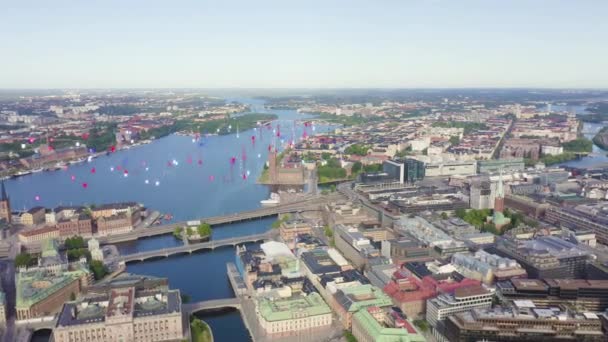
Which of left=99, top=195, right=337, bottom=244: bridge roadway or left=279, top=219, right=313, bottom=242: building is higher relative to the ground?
left=279, top=219, right=313, bottom=242: building

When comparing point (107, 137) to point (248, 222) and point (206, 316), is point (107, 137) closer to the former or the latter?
point (248, 222)

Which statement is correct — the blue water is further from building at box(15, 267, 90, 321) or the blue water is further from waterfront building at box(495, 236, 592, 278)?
waterfront building at box(495, 236, 592, 278)

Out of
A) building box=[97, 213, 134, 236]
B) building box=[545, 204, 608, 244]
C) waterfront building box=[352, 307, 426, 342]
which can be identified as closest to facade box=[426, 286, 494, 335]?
waterfront building box=[352, 307, 426, 342]

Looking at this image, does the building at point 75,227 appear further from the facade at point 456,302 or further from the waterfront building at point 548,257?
the waterfront building at point 548,257

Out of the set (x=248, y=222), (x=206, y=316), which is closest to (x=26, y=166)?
(x=248, y=222)

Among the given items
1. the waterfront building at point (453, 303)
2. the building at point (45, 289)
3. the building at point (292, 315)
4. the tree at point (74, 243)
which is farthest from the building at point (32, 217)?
the waterfront building at point (453, 303)

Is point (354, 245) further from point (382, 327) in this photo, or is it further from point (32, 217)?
point (32, 217)

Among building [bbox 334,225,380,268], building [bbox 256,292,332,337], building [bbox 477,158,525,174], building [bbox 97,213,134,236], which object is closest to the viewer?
building [bbox 256,292,332,337]
